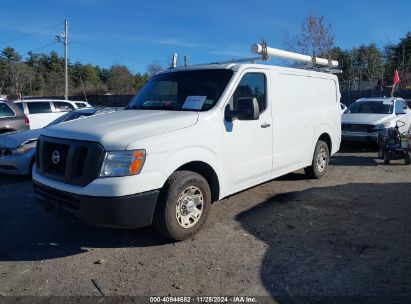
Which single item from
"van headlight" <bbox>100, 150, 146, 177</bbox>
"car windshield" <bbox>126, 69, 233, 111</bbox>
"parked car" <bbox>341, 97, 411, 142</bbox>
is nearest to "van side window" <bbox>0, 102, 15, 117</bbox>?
"car windshield" <bbox>126, 69, 233, 111</bbox>

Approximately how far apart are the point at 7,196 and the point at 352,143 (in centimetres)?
1021

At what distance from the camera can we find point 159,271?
401 cm

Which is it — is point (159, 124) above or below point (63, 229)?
above

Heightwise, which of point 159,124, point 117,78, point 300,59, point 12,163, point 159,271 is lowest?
point 159,271

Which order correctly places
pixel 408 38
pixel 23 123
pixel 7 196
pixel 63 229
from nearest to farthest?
1. pixel 63 229
2. pixel 7 196
3. pixel 23 123
4. pixel 408 38

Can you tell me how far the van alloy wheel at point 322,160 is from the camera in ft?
25.9

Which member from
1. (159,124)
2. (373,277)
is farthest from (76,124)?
(373,277)

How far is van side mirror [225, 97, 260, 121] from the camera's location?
5031mm

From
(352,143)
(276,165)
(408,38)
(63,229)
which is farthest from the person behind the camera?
(408,38)

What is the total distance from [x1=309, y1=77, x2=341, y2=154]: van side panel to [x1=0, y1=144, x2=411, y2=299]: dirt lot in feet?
5.02

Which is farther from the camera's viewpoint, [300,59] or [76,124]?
[300,59]

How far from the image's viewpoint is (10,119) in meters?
11.2

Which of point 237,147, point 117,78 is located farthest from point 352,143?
point 117,78

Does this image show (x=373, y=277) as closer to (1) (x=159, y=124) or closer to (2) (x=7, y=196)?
(1) (x=159, y=124)
